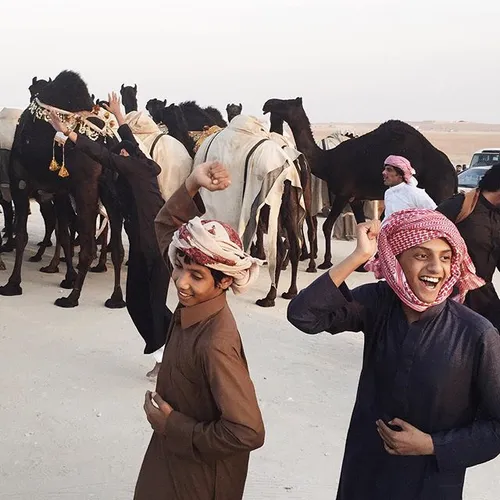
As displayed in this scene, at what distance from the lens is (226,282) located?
232 cm

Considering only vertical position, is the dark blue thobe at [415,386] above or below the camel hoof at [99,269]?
above

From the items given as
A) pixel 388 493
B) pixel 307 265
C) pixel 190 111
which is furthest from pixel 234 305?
pixel 388 493

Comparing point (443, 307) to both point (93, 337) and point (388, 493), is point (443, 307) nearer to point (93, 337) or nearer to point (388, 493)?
point (388, 493)

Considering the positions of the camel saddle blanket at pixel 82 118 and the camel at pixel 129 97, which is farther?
the camel at pixel 129 97

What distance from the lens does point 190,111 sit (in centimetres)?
1052

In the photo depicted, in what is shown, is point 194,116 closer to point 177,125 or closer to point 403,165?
point 177,125

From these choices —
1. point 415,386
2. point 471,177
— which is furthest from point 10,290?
point 471,177

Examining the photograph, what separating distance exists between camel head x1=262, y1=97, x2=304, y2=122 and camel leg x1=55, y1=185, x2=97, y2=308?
9.83ft

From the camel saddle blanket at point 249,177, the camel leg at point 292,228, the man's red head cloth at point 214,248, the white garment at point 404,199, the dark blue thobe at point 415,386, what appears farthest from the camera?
the camel leg at point 292,228

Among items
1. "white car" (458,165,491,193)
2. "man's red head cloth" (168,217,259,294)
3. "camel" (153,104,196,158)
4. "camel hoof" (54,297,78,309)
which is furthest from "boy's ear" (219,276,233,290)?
"white car" (458,165,491,193)

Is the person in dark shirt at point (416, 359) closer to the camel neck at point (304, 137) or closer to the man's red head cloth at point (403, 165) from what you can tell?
the man's red head cloth at point (403, 165)

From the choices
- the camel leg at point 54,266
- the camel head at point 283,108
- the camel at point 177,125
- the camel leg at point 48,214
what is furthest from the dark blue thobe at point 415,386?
the camel at point 177,125

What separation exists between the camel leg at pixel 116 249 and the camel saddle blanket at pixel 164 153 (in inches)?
55.8

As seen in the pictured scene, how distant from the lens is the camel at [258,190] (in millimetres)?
7625
